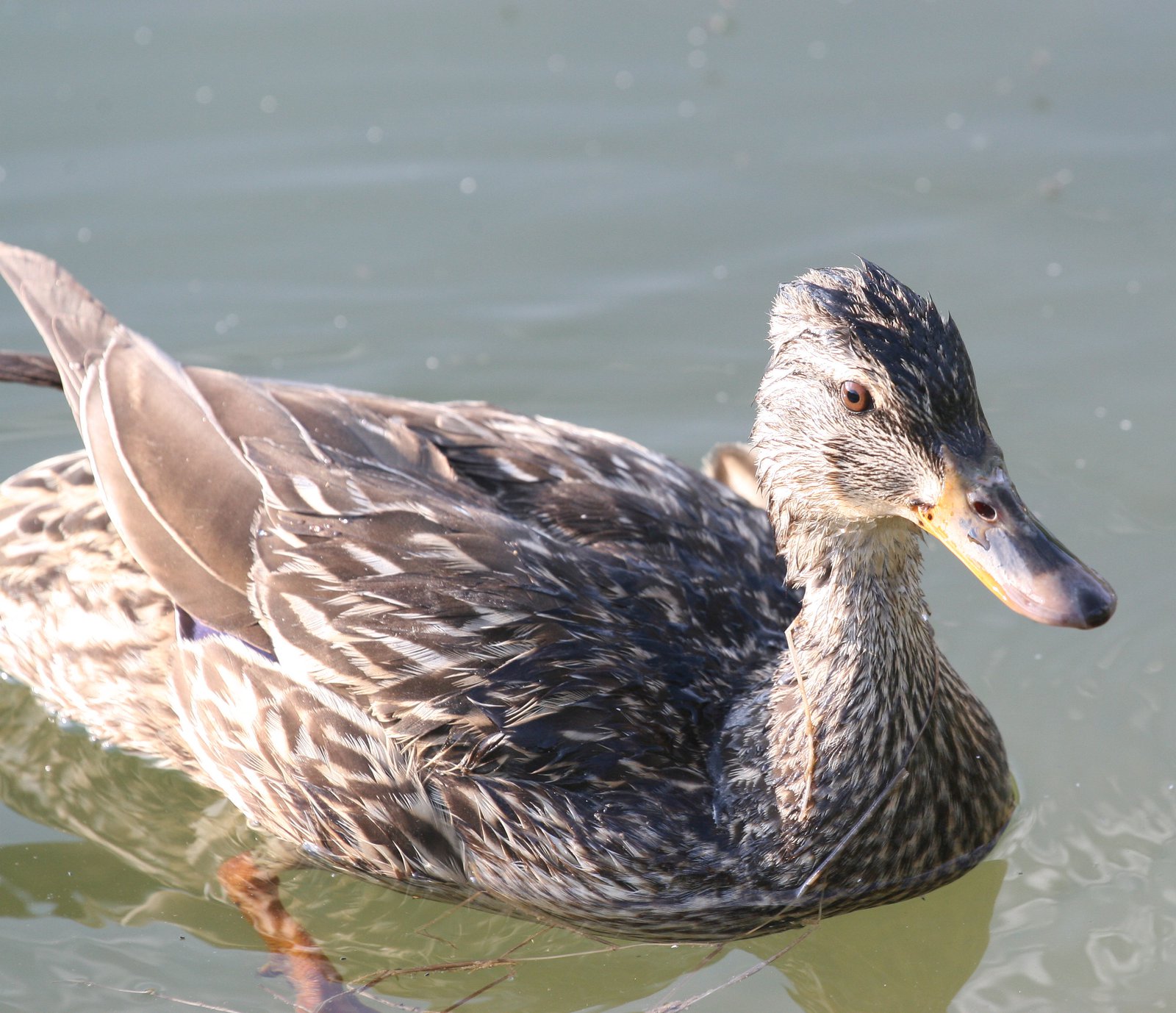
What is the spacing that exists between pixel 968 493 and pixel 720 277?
3.64m

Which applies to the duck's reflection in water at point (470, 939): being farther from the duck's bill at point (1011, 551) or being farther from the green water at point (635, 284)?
the duck's bill at point (1011, 551)

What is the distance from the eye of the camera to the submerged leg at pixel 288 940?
4758mm

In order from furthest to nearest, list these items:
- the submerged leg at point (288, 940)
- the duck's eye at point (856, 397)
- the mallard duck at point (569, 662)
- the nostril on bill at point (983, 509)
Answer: the submerged leg at point (288, 940)
the mallard duck at point (569, 662)
the duck's eye at point (856, 397)
the nostril on bill at point (983, 509)

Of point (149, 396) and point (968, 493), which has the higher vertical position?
point (149, 396)

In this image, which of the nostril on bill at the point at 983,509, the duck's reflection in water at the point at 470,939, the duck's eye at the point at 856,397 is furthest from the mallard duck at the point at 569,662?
the nostril on bill at the point at 983,509

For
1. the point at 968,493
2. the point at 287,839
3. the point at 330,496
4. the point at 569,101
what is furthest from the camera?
the point at 569,101

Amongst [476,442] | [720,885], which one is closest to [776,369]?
[476,442]

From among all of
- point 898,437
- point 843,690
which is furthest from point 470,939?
point 898,437

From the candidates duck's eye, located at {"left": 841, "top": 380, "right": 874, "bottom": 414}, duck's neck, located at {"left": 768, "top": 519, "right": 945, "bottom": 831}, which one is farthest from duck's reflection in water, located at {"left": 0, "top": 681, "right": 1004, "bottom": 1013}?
duck's eye, located at {"left": 841, "top": 380, "right": 874, "bottom": 414}

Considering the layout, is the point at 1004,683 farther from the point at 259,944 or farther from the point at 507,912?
the point at 259,944

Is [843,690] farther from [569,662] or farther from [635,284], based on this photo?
[635,284]

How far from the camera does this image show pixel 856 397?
4230 millimetres

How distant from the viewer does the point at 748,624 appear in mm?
4988

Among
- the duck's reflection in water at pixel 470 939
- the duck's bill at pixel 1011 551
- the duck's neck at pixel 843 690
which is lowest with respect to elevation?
the duck's reflection in water at pixel 470 939
